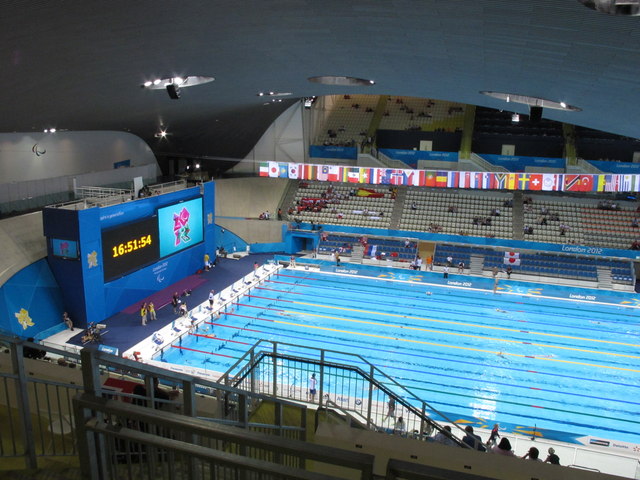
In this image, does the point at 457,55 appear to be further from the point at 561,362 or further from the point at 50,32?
the point at 561,362

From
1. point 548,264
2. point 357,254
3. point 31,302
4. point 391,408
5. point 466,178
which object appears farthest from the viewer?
point 357,254

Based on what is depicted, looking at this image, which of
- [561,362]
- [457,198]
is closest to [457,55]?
[561,362]

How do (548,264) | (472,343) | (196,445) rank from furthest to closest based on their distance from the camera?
(548,264), (472,343), (196,445)

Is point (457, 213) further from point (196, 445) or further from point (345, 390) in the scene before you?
point (196, 445)

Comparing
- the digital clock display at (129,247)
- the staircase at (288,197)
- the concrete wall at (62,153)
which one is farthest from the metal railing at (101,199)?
the staircase at (288,197)

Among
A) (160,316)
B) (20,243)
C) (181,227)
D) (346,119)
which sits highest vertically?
(346,119)

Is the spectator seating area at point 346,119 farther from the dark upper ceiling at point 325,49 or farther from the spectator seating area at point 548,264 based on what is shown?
the dark upper ceiling at point 325,49

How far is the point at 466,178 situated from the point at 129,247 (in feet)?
54.3

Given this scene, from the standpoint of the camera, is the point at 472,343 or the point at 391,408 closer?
the point at 391,408

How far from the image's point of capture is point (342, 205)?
31344 mm

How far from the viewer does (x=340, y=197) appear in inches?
1262

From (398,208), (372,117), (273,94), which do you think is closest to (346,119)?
(372,117)

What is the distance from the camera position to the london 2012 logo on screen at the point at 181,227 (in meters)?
22.7

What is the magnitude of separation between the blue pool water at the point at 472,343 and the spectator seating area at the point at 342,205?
6301 millimetres
